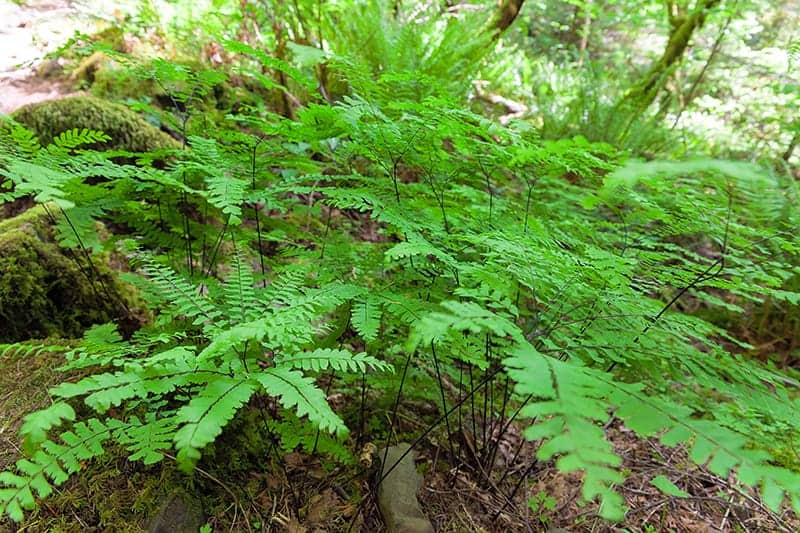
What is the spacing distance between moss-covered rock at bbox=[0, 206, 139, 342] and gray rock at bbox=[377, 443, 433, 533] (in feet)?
5.14

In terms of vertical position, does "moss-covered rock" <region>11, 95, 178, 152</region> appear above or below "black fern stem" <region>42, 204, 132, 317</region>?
above

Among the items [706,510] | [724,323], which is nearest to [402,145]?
[706,510]

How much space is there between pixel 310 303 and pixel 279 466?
2.72 feet

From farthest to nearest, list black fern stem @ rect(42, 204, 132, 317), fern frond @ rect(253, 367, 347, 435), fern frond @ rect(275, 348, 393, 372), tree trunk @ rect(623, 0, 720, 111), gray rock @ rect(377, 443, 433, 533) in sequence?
tree trunk @ rect(623, 0, 720, 111), black fern stem @ rect(42, 204, 132, 317), gray rock @ rect(377, 443, 433, 533), fern frond @ rect(275, 348, 393, 372), fern frond @ rect(253, 367, 347, 435)

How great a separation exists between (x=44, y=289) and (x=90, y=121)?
1269 millimetres

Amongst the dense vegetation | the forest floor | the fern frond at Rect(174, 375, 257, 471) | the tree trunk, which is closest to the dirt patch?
the forest floor

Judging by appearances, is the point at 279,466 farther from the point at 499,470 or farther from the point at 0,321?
the point at 0,321

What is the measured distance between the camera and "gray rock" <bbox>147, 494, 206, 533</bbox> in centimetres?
144

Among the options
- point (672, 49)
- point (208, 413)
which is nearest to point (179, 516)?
point (208, 413)

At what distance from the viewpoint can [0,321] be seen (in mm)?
2027

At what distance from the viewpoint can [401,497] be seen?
164 cm

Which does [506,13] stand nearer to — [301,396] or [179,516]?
[301,396]

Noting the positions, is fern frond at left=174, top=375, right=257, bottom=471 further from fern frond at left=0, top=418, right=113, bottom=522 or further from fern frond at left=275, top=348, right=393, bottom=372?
fern frond at left=0, top=418, right=113, bottom=522

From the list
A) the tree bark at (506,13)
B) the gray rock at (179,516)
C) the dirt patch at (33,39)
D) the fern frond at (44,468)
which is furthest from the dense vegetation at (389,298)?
the tree bark at (506,13)
